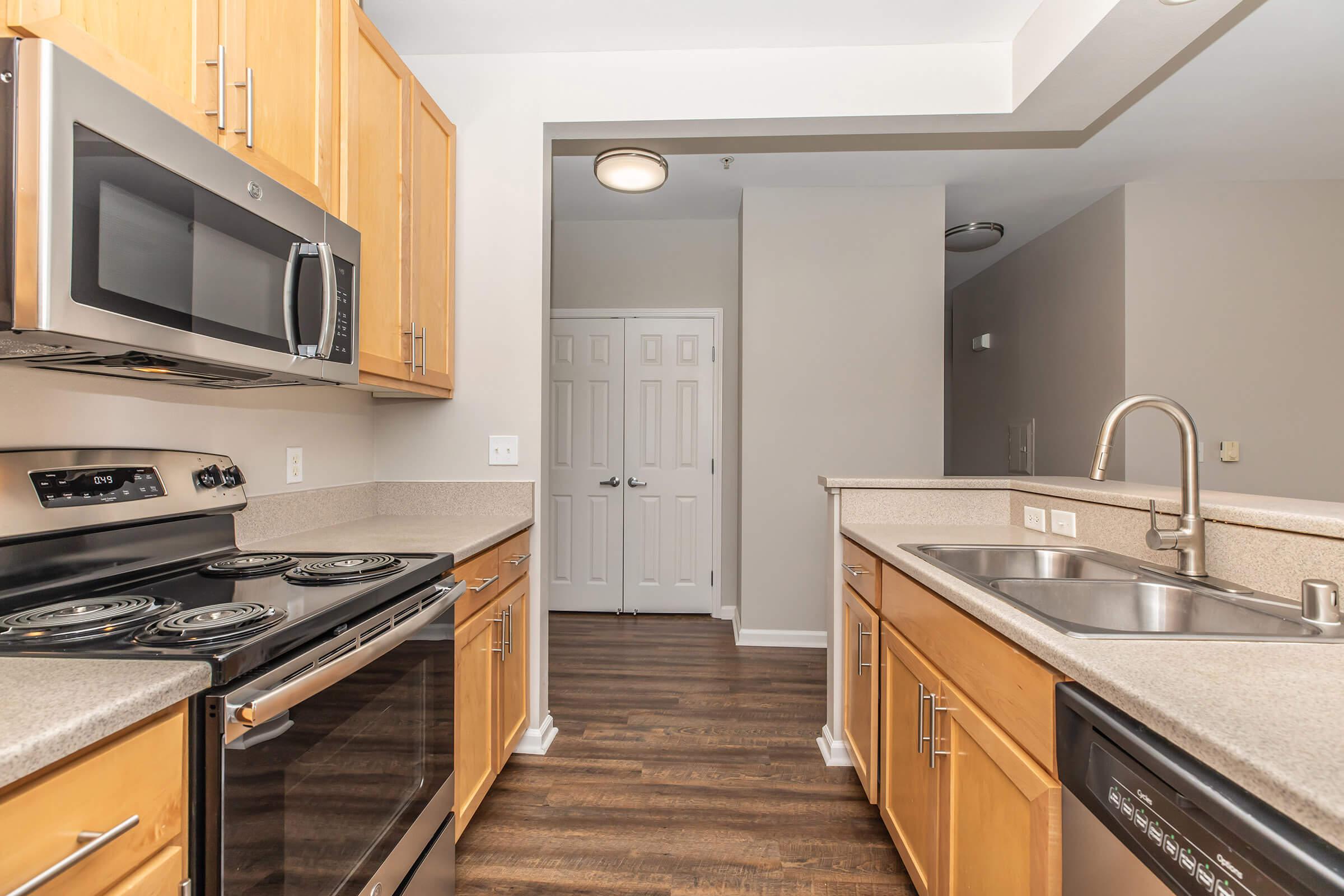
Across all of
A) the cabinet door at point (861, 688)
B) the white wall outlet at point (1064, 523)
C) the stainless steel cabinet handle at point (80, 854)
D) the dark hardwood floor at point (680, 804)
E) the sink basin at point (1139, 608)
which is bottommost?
the dark hardwood floor at point (680, 804)

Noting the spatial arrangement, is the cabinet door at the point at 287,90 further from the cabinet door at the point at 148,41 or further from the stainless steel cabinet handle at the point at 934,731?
the stainless steel cabinet handle at the point at 934,731

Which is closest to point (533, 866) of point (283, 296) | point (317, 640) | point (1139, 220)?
point (317, 640)

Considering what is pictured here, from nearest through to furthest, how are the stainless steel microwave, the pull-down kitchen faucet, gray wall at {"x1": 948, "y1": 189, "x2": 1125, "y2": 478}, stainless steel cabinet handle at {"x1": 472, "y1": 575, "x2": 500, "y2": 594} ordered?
1. the stainless steel microwave
2. the pull-down kitchen faucet
3. stainless steel cabinet handle at {"x1": 472, "y1": 575, "x2": 500, "y2": 594}
4. gray wall at {"x1": 948, "y1": 189, "x2": 1125, "y2": 478}

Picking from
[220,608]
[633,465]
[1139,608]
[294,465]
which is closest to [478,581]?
[294,465]

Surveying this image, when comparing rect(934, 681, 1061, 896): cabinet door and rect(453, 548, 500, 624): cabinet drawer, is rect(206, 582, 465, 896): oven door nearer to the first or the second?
rect(453, 548, 500, 624): cabinet drawer

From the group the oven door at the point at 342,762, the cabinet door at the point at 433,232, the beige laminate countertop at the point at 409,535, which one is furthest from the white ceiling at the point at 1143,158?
the oven door at the point at 342,762

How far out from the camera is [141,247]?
3.29ft

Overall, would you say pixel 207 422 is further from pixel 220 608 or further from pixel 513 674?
pixel 513 674

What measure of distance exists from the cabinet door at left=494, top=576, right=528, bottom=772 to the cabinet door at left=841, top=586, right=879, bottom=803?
1.10 meters

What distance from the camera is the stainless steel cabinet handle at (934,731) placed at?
140cm

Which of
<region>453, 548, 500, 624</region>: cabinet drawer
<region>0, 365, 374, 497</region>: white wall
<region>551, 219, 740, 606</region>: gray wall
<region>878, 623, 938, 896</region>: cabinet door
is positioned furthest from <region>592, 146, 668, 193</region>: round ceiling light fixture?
<region>878, 623, 938, 896</region>: cabinet door

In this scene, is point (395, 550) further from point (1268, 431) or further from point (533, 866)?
point (1268, 431)

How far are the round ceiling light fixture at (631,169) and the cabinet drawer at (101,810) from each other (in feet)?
8.50

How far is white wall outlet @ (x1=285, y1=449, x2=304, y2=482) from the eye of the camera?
1.95 metres
